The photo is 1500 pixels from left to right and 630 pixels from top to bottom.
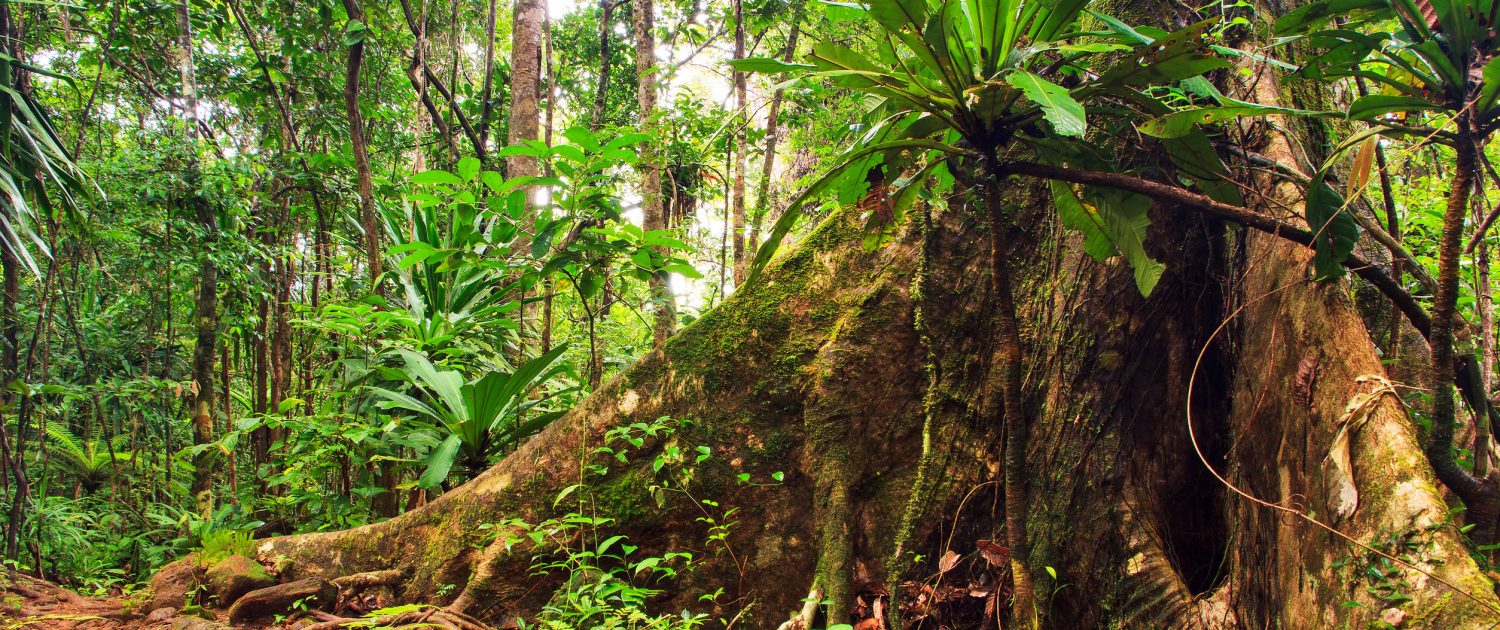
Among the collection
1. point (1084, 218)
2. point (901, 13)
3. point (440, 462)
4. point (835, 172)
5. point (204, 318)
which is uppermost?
point (901, 13)

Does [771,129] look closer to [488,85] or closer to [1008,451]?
[488,85]

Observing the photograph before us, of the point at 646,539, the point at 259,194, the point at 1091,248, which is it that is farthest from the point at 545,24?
the point at 1091,248

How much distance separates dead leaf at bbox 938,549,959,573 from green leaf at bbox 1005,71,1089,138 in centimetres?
158

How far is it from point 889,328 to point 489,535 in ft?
5.96

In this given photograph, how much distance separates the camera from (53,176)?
3443 millimetres

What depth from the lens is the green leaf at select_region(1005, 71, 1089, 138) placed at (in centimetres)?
140

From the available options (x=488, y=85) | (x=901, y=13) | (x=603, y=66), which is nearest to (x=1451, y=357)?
(x=901, y=13)

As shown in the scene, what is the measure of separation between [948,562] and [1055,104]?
1642mm

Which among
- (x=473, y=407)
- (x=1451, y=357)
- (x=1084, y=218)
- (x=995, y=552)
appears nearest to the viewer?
(x=1451, y=357)

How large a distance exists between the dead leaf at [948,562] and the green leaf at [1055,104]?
5.19 ft

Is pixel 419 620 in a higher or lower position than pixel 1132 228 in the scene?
lower

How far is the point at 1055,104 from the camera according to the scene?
145 centimetres

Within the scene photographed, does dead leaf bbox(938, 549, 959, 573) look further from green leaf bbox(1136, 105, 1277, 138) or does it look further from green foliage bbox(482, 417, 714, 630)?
green leaf bbox(1136, 105, 1277, 138)

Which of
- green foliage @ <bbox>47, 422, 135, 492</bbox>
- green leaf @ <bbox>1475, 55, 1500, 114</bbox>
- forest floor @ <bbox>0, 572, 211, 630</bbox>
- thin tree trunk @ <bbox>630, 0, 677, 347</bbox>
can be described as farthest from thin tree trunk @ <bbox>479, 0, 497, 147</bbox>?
green leaf @ <bbox>1475, 55, 1500, 114</bbox>
